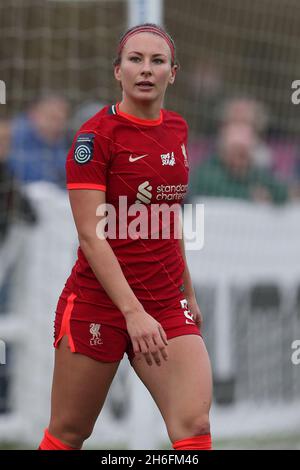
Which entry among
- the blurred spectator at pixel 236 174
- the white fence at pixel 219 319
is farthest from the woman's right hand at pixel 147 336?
the blurred spectator at pixel 236 174

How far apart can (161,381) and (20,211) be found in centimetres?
337

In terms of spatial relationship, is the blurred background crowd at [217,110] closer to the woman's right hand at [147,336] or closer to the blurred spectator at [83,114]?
the blurred spectator at [83,114]

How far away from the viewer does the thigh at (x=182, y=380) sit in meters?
4.50

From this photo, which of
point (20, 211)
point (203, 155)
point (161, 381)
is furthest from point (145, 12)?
point (161, 381)

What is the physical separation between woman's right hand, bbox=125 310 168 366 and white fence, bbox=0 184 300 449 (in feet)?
9.46

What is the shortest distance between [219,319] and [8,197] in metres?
1.81

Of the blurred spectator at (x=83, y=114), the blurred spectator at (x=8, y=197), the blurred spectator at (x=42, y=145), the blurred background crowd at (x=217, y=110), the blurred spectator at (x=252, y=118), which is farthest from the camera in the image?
the blurred spectator at (x=252, y=118)

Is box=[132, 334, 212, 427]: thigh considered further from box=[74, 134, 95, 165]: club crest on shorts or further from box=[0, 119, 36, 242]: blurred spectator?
box=[0, 119, 36, 242]: blurred spectator

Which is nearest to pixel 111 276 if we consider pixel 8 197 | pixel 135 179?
pixel 135 179

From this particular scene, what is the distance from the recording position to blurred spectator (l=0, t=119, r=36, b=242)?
7.59 meters

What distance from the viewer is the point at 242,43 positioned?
8.38m

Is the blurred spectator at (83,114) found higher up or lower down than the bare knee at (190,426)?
higher up

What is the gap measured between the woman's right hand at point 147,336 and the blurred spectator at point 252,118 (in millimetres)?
4281

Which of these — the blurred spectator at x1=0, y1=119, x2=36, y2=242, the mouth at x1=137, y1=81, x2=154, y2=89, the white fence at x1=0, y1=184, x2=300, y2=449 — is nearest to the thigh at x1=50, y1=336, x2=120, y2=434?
the mouth at x1=137, y1=81, x2=154, y2=89
